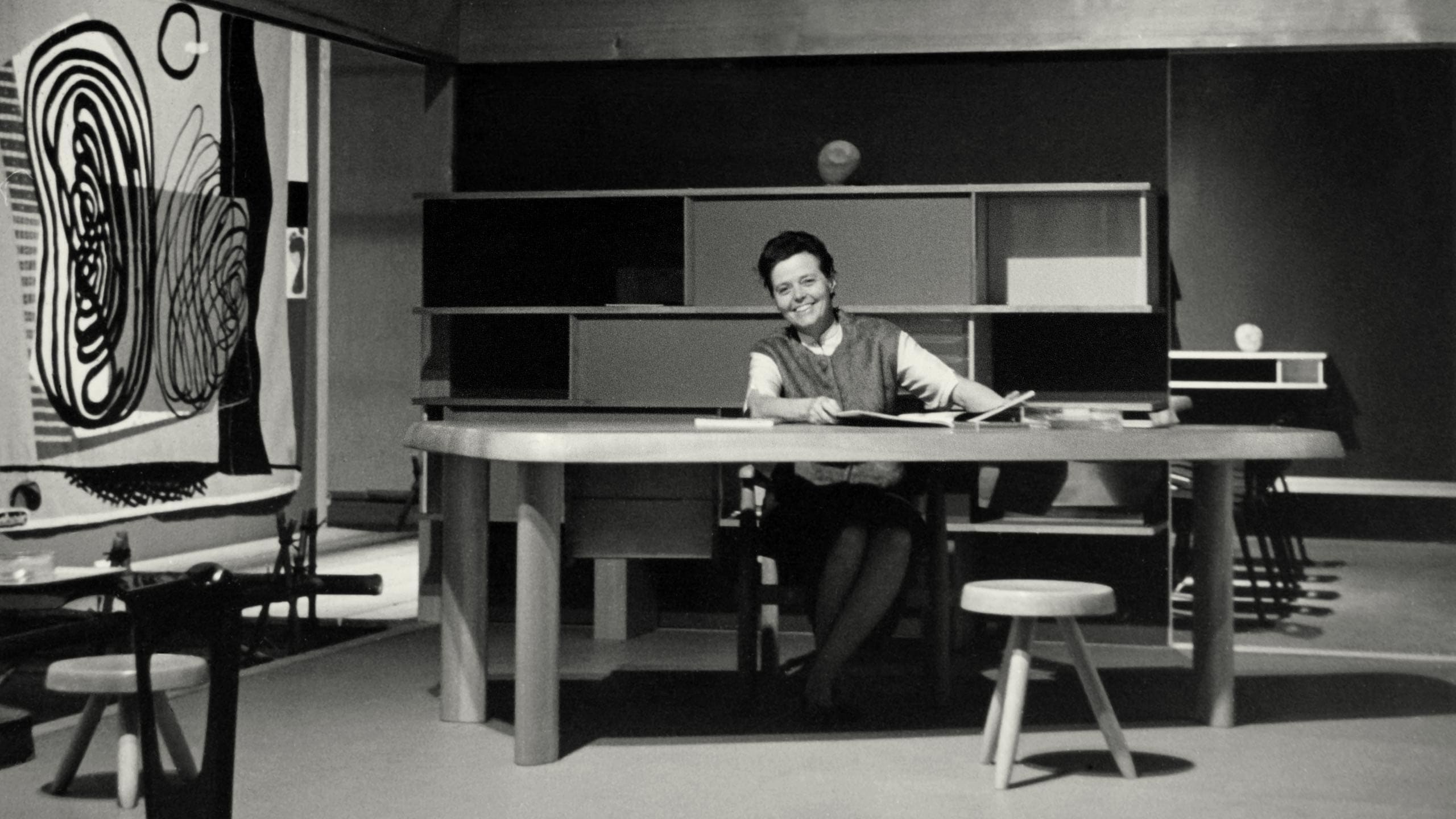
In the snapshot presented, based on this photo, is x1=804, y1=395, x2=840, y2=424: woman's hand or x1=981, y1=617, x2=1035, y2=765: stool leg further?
x1=804, y1=395, x2=840, y2=424: woman's hand

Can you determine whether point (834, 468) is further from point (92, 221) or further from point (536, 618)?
point (92, 221)

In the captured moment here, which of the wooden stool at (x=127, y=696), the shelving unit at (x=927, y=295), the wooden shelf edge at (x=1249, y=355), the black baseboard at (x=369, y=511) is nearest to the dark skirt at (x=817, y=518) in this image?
the shelving unit at (x=927, y=295)

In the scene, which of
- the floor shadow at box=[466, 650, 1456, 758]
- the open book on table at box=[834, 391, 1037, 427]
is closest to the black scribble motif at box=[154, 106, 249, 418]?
the floor shadow at box=[466, 650, 1456, 758]

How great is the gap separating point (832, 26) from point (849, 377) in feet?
6.77

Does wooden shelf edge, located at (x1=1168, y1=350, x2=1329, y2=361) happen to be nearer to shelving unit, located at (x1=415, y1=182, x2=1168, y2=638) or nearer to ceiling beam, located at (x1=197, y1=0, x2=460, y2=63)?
shelving unit, located at (x1=415, y1=182, x2=1168, y2=638)

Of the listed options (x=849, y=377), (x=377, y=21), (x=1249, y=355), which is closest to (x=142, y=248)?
(x=377, y=21)

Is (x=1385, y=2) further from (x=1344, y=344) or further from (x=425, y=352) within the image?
(x=1344, y=344)

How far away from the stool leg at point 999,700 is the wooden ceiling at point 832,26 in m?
2.89

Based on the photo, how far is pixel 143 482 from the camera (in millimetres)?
7387

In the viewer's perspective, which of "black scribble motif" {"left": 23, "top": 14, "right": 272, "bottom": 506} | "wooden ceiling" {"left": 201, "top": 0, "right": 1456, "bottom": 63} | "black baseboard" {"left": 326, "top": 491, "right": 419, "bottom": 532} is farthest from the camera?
"black baseboard" {"left": 326, "top": 491, "right": 419, "bottom": 532}

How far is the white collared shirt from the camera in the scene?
4.48m

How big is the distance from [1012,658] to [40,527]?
15.3 feet

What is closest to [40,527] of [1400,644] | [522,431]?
[522,431]

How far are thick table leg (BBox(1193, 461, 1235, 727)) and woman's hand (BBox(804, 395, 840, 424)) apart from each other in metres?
1.10
